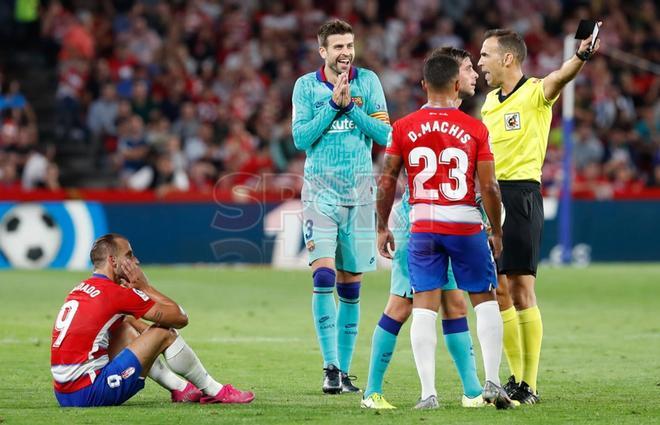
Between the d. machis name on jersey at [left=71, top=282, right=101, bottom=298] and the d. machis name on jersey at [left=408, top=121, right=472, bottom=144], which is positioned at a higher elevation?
the d. machis name on jersey at [left=408, top=121, right=472, bottom=144]

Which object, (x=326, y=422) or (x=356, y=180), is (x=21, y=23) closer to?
(x=356, y=180)

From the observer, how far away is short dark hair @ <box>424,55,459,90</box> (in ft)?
25.4

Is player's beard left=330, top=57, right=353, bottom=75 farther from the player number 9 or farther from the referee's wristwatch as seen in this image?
the player number 9

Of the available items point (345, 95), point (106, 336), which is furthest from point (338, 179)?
point (106, 336)

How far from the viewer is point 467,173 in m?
7.76

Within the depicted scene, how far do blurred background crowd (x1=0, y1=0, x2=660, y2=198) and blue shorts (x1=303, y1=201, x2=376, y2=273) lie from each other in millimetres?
12418

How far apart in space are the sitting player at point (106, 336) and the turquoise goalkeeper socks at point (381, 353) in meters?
1.14

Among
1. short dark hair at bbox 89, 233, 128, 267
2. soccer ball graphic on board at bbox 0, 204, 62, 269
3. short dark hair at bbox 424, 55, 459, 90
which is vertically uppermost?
short dark hair at bbox 424, 55, 459, 90

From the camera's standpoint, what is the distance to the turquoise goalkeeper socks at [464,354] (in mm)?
8000

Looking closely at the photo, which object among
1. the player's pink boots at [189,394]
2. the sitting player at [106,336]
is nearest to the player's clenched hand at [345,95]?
the sitting player at [106,336]

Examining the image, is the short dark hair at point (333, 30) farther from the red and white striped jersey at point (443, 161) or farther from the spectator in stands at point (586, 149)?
the spectator in stands at point (586, 149)

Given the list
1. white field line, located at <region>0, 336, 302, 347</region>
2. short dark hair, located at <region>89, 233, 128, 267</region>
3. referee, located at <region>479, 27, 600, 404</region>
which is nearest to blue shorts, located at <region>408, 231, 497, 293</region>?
referee, located at <region>479, 27, 600, 404</region>

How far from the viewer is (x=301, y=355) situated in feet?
36.7

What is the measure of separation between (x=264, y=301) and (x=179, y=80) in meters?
9.15
